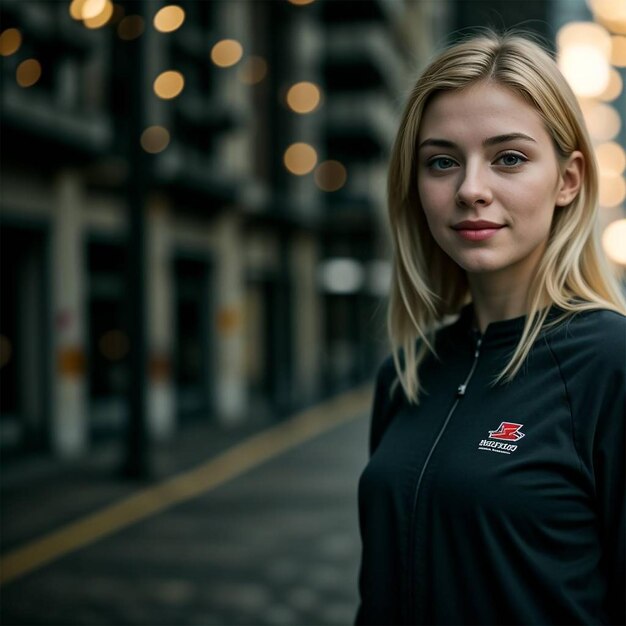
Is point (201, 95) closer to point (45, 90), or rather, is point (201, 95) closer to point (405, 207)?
point (45, 90)

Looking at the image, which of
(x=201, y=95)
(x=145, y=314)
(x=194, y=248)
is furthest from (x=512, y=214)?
(x=201, y=95)

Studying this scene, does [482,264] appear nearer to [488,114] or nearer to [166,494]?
[488,114]

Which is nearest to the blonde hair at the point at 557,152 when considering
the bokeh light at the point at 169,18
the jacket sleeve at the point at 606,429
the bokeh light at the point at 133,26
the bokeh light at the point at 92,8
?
the jacket sleeve at the point at 606,429

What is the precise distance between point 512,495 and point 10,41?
11067 mm

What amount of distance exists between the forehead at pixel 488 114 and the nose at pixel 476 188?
2.6 inches

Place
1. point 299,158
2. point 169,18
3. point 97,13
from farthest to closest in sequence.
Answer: point 299,158
point 169,18
point 97,13

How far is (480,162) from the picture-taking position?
71.0 inches

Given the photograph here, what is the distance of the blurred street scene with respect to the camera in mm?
6477

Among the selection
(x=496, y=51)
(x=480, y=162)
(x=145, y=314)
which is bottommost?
(x=145, y=314)

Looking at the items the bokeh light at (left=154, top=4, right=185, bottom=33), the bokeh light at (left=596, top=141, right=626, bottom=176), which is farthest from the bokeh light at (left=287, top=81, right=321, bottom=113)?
the bokeh light at (left=596, top=141, right=626, bottom=176)

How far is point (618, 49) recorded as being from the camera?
9181 centimetres

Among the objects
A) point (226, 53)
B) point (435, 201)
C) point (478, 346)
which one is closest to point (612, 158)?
point (226, 53)

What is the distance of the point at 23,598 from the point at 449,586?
482 centimetres

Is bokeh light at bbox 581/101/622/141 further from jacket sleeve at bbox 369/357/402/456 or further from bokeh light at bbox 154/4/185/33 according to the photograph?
jacket sleeve at bbox 369/357/402/456
